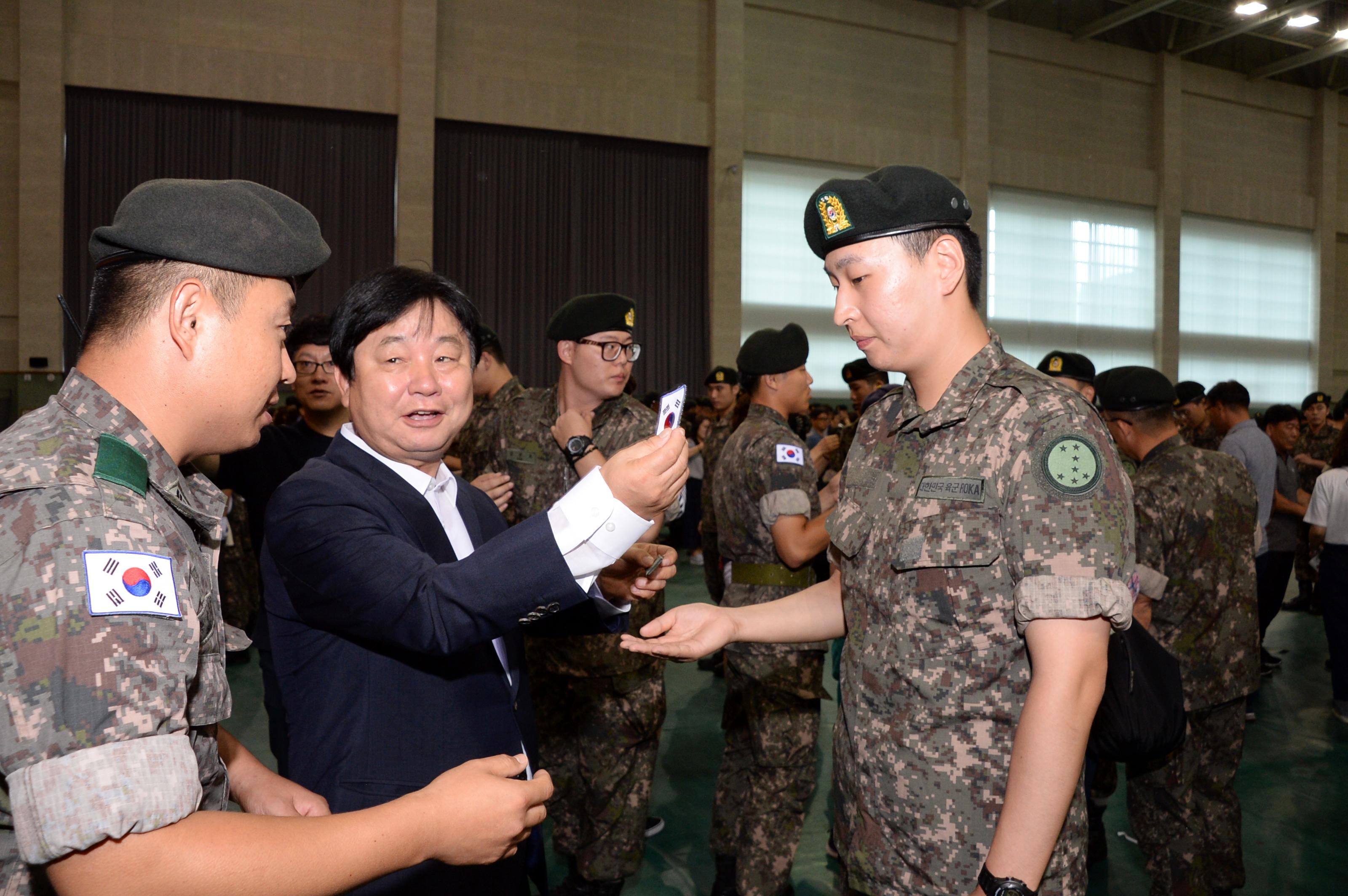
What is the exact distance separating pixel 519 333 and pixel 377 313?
10.9 meters

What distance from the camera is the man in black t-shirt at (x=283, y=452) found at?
2994 mm

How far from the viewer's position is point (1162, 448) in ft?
10.6

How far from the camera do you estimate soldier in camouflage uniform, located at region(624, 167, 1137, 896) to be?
4.13ft

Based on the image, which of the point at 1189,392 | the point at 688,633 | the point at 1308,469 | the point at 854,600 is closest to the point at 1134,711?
the point at 854,600

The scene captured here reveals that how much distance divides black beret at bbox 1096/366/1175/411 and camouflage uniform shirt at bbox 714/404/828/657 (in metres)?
1.18

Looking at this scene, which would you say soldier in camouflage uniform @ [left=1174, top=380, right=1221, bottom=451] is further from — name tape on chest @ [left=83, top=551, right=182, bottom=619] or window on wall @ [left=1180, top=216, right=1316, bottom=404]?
window on wall @ [left=1180, top=216, right=1316, bottom=404]

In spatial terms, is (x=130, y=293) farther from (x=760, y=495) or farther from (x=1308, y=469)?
(x=1308, y=469)

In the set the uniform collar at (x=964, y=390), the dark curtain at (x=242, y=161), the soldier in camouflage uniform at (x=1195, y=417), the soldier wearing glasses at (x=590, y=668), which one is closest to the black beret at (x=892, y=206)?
the uniform collar at (x=964, y=390)

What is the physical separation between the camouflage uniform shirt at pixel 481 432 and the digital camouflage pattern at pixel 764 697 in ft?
3.56

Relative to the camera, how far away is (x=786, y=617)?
1.78m

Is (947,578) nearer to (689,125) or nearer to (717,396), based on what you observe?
(717,396)

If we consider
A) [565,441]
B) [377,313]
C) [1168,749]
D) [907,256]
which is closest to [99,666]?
[377,313]

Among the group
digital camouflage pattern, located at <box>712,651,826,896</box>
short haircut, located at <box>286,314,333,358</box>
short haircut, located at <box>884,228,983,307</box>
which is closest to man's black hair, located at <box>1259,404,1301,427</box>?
digital camouflage pattern, located at <box>712,651,826,896</box>

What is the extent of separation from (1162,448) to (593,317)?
7.23ft
